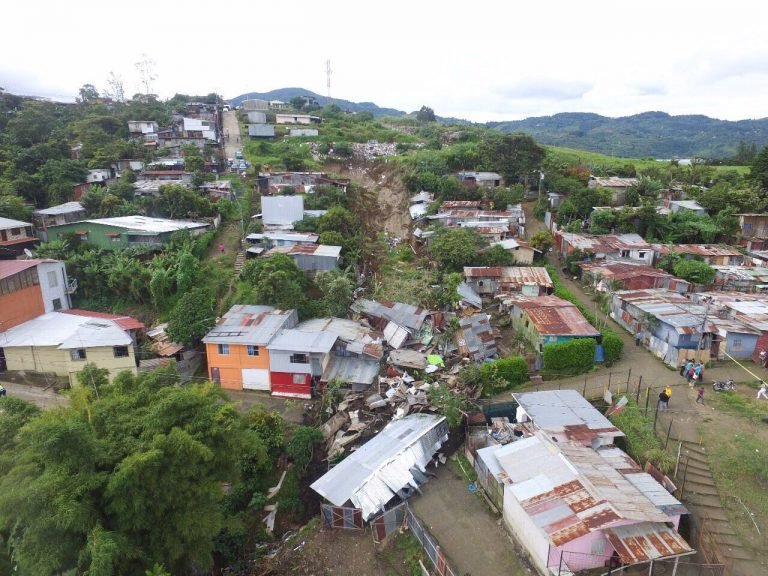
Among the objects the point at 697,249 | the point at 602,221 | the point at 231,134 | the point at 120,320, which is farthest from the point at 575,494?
the point at 231,134

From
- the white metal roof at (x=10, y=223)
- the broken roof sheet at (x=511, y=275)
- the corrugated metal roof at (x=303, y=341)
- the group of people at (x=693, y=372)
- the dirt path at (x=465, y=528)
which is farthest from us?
the white metal roof at (x=10, y=223)

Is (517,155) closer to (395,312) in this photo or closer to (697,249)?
(697,249)

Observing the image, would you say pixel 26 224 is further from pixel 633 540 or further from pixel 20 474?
pixel 633 540

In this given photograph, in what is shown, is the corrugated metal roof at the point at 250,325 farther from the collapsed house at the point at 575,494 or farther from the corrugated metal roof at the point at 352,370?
the collapsed house at the point at 575,494

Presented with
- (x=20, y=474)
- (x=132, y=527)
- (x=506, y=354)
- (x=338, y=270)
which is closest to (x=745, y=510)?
(x=506, y=354)

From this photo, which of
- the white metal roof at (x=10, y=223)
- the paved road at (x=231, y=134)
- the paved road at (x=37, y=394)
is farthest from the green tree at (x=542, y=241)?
the paved road at (x=231, y=134)

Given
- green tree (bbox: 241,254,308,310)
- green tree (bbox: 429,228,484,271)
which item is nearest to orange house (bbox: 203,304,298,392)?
green tree (bbox: 241,254,308,310)
